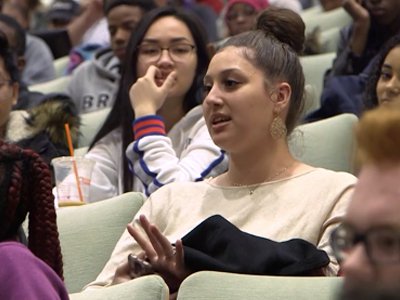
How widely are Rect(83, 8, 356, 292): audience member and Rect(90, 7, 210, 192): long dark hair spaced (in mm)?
681

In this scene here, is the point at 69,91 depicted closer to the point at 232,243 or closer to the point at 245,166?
the point at 245,166

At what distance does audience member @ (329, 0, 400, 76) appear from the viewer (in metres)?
3.82

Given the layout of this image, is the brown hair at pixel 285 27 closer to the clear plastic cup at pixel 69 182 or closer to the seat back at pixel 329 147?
the seat back at pixel 329 147

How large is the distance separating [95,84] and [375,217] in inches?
137

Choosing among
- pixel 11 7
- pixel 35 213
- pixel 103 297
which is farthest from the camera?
pixel 11 7

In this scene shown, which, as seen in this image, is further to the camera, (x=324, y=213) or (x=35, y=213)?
(x=324, y=213)

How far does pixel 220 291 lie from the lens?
6.23ft

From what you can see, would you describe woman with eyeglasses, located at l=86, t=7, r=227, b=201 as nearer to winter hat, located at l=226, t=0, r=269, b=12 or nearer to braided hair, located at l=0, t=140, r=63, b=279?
braided hair, located at l=0, t=140, r=63, b=279

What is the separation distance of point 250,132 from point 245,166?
0.25 ft

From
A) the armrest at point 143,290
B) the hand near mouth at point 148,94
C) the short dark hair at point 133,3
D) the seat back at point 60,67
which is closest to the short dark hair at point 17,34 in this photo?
the short dark hair at point 133,3

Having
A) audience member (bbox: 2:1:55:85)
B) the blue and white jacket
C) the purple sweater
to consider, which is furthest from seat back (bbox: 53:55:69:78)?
the purple sweater

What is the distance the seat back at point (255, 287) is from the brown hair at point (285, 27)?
3.06 feet

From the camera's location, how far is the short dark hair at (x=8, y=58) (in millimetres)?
3379

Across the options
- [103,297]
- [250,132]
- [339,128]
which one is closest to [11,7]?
[339,128]
